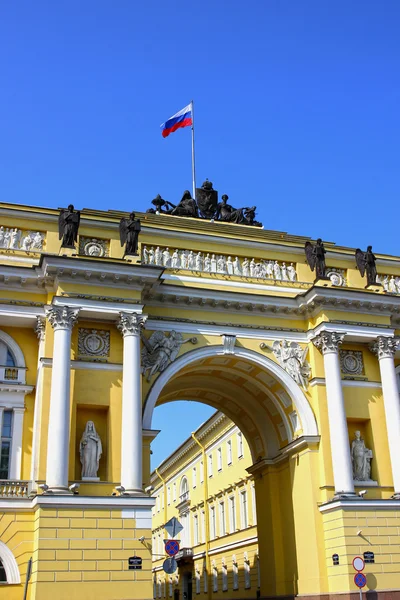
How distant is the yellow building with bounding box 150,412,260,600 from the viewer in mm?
37719

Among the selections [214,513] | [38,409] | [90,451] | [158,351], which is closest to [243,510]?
[214,513]

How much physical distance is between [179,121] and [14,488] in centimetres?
1527

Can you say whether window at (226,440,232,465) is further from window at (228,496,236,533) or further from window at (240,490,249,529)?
window at (240,490,249,529)

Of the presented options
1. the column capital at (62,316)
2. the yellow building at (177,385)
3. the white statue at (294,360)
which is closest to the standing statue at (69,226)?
the yellow building at (177,385)

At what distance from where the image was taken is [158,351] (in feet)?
70.6

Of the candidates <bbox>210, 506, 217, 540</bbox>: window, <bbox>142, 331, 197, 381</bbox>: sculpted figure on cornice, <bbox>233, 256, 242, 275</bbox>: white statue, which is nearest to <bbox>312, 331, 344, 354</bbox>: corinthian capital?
<bbox>233, 256, 242, 275</bbox>: white statue

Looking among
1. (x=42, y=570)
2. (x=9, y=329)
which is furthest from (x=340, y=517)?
(x=9, y=329)

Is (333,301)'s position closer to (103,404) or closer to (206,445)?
(103,404)

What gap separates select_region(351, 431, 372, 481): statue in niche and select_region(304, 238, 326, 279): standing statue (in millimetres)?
5315

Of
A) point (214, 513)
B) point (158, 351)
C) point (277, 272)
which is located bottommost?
point (214, 513)

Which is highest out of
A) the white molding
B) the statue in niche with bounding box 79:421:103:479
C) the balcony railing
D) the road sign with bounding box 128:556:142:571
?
the statue in niche with bounding box 79:421:103:479

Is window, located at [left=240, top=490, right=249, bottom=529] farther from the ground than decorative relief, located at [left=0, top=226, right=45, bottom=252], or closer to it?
closer to it

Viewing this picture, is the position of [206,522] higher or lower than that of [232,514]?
higher

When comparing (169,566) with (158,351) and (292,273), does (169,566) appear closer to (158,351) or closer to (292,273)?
(158,351)
